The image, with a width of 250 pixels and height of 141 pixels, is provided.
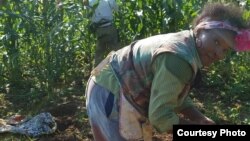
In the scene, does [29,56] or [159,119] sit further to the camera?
[29,56]

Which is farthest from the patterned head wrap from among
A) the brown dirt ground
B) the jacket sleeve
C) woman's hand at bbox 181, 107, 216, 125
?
the brown dirt ground

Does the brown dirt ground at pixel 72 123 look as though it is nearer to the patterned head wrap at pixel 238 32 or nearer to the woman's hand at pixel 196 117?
the woman's hand at pixel 196 117

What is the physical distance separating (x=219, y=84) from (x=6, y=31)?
6.94 ft

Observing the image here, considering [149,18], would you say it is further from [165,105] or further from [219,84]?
[165,105]

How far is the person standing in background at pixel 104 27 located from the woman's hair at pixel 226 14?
7.97 feet

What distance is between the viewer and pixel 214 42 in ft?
8.36

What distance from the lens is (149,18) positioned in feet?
17.2

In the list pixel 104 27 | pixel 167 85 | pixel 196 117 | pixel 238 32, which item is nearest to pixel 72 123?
pixel 104 27

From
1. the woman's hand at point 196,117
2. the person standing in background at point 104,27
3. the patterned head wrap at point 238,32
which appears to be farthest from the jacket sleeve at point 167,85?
the person standing in background at point 104,27

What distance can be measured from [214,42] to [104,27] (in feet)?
8.85

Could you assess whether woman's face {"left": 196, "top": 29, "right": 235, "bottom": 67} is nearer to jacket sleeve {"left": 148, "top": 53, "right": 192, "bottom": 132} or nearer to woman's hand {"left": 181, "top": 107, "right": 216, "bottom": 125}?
jacket sleeve {"left": 148, "top": 53, "right": 192, "bottom": 132}

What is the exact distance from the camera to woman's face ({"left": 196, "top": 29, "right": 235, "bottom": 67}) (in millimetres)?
2551

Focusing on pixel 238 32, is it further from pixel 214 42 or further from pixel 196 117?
pixel 196 117

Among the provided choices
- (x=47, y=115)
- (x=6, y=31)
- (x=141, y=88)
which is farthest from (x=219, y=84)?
(x=141, y=88)
